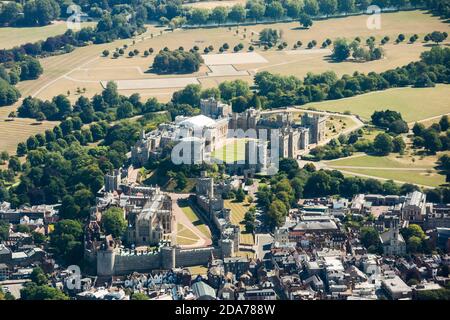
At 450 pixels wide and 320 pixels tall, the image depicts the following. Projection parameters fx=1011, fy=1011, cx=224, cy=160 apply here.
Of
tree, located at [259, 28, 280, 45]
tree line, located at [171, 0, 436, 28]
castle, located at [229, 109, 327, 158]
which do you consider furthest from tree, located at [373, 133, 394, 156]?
tree line, located at [171, 0, 436, 28]

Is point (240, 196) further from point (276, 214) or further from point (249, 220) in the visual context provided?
point (276, 214)

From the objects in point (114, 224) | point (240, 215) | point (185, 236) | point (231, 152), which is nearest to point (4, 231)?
point (114, 224)

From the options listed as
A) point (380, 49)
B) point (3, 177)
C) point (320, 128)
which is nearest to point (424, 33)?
point (380, 49)

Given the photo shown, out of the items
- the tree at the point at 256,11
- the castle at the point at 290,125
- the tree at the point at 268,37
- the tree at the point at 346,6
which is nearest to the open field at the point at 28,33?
the tree at the point at 256,11

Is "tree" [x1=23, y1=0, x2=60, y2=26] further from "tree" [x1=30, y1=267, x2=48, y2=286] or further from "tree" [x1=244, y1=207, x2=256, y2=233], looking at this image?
"tree" [x1=30, y1=267, x2=48, y2=286]
